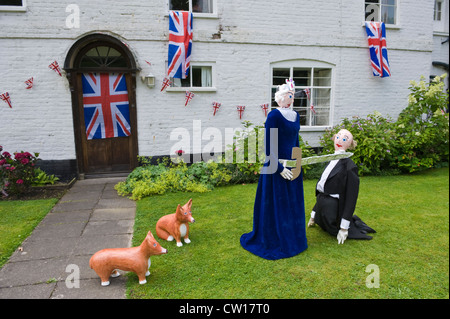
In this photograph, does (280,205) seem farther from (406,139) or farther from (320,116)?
(320,116)

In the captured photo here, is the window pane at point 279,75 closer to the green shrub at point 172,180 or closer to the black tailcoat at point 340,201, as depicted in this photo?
the green shrub at point 172,180

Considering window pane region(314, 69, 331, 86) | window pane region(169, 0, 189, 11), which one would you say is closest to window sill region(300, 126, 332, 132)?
window pane region(314, 69, 331, 86)

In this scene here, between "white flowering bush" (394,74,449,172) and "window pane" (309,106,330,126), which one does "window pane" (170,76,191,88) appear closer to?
"window pane" (309,106,330,126)

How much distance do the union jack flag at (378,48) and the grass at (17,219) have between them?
890cm

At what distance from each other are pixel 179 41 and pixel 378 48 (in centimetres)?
Result: 563

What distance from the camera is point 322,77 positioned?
363 inches

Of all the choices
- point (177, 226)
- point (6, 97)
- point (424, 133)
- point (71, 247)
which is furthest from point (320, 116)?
point (6, 97)

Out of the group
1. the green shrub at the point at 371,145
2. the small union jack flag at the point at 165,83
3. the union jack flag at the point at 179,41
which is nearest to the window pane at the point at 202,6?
the union jack flag at the point at 179,41

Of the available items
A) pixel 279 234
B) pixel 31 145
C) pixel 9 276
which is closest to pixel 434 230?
pixel 279 234

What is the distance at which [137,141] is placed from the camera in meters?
8.03

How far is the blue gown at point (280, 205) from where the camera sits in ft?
11.8

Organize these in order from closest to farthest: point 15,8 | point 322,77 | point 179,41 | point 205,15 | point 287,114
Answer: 1. point 287,114
2. point 15,8
3. point 179,41
4. point 205,15
5. point 322,77

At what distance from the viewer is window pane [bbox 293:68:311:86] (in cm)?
898

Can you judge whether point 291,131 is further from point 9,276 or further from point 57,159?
point 57,159
